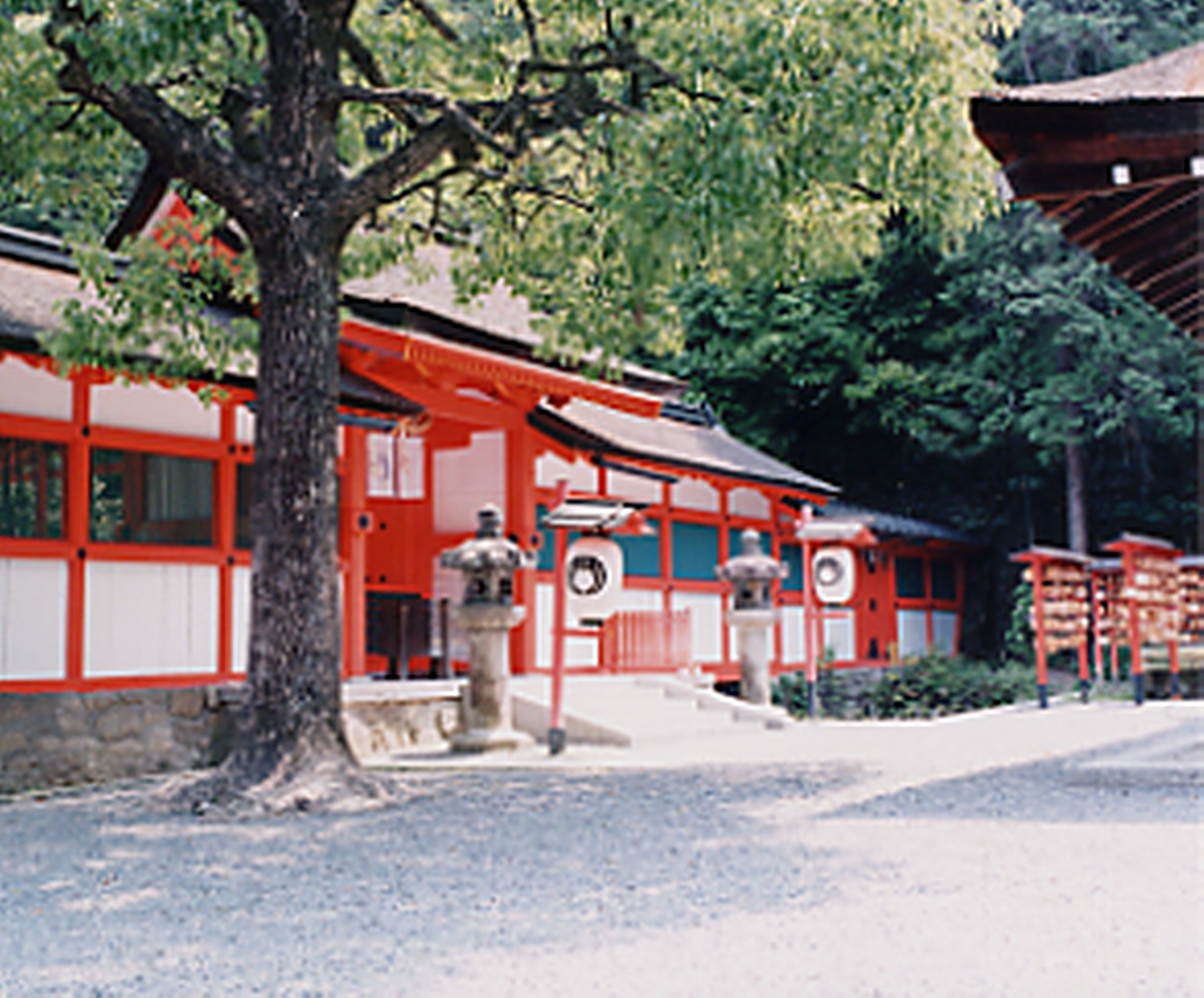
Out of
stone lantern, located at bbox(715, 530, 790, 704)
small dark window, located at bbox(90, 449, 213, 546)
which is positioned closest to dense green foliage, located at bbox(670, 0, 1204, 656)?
stone lantern, located at bbox(715, 530, 790, 704)

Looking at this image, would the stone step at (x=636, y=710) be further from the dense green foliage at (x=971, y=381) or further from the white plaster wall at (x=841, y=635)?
the dense green foliage at (x=971, y=381)

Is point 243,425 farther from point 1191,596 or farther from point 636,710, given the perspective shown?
point 1191,596

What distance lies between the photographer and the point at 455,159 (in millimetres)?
9211

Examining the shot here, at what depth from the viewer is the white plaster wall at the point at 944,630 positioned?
24750 millimetres

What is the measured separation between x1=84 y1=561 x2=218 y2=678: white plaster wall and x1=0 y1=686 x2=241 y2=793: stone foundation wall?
401 mm

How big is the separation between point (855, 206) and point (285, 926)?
7.39 m

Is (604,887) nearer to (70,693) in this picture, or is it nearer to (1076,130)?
(1076,130)

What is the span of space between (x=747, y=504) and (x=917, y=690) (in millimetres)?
4156

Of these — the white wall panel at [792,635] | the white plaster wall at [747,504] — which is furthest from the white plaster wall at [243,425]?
the white wall panel at [792,635]

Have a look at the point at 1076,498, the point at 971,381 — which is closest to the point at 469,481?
the point at 971,381

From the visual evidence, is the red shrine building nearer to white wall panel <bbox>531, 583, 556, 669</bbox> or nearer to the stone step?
white wall panel <bbox>531, 583, 556, 669</bbox>

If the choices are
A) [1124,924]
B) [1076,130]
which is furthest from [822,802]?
[1076,130]

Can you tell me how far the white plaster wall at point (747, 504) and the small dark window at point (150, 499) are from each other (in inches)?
368

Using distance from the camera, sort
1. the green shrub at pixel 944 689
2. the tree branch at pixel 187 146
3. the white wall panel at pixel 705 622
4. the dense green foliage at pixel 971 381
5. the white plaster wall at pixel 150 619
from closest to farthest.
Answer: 1. the tree branch at pixel 187 146
2. the white plaster wall at pixel 150 619
3. the white wall panel at pixel 705 622
4. the green shrub at pixel 944 689
5. the dense green foliage at pixel 971 381
